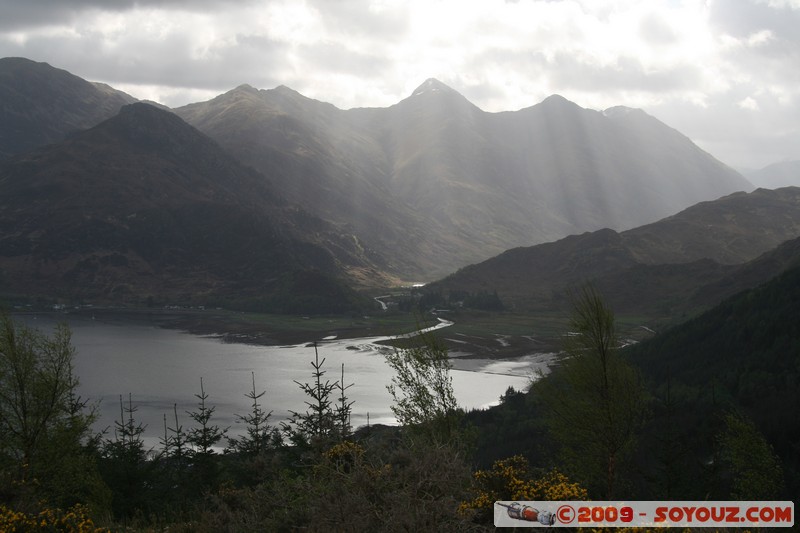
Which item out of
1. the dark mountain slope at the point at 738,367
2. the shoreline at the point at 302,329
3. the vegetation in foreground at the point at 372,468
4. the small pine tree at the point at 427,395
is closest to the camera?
the vegetation in foreground at the point at 372,468

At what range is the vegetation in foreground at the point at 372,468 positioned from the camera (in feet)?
55.1

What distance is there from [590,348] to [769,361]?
56070mm

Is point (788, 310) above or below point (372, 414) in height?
above

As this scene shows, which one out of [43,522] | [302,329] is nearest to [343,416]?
[43,522]

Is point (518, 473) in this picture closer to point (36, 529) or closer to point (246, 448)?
point (36, 529)

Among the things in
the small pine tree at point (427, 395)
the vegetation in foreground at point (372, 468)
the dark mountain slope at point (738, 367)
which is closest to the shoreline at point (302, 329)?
the dark mountain slope at point (738, 367)

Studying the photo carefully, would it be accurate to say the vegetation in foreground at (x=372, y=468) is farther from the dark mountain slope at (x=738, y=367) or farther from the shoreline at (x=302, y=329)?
the shoreline at (x=302, y=329)

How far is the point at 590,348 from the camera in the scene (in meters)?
31.9

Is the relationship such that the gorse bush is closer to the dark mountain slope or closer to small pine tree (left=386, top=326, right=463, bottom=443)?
small pine tree (left=386, top=326, right=463, bottom=443)

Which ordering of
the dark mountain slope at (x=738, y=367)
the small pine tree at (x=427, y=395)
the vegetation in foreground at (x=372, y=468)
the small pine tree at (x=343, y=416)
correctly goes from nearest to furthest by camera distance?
the vegetation in foreground at (x=372, y=468)
the small pine tree at (x=343, y=416)
the small pine tree at (x=427, y=395)
the dark mountain slope at (x=738, y=367)

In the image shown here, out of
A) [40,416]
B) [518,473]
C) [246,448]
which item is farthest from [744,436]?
[40,416]

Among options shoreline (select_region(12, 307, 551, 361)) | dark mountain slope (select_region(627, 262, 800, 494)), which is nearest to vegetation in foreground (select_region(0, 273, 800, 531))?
dark mountain slope (select_region(627, 262, 800, 494))

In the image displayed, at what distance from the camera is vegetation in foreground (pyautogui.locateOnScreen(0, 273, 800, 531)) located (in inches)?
661

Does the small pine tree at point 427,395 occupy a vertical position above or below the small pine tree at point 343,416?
above
